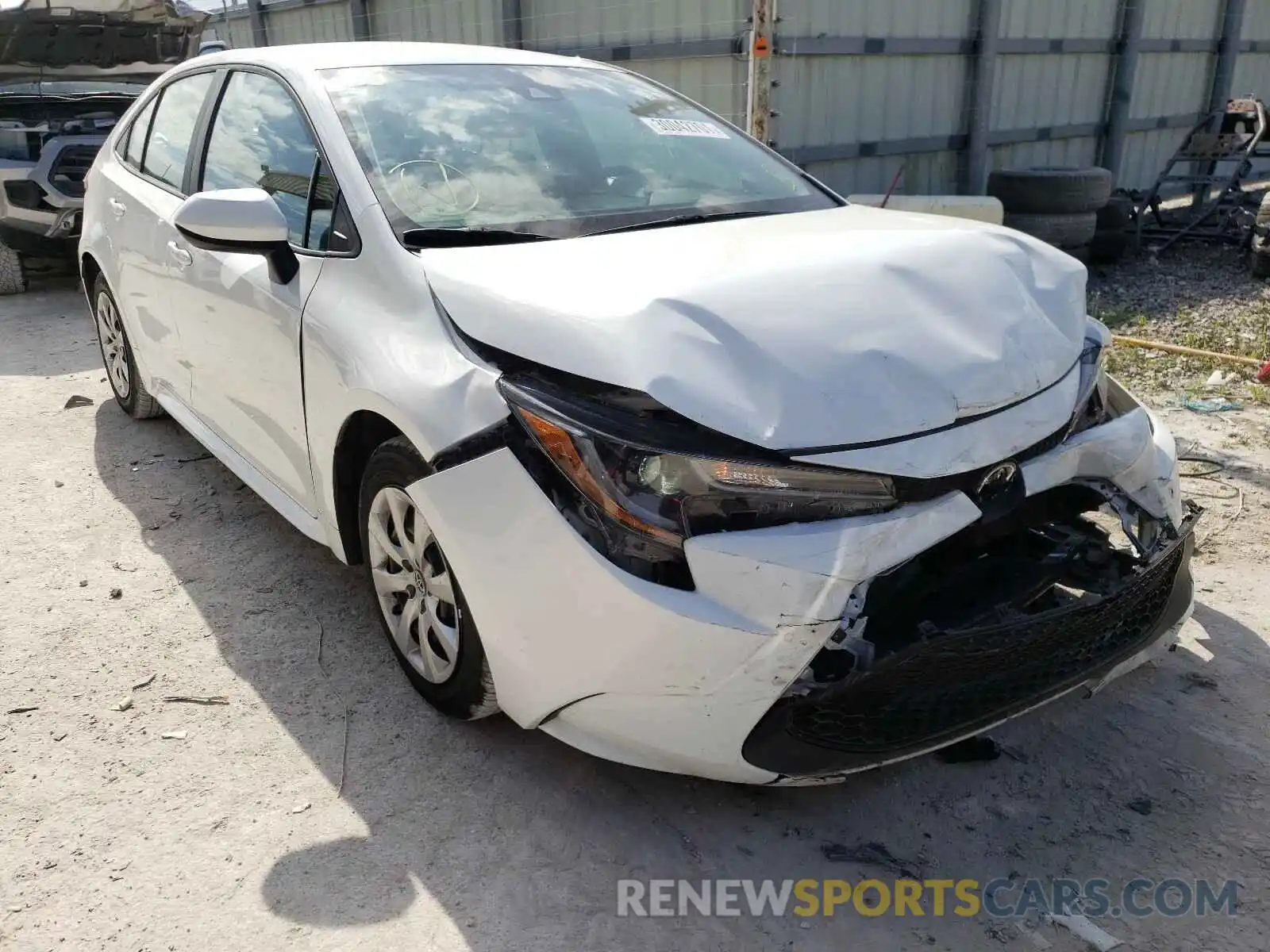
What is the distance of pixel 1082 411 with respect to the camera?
2408 mm

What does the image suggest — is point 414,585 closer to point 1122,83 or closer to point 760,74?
point 760,74

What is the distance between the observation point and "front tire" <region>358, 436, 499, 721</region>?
2393mm

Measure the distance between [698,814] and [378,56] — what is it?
95.0 inches

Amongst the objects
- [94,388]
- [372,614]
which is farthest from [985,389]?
[94,388]

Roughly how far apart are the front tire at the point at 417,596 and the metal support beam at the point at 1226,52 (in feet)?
43.4

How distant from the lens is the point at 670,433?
2002 mm

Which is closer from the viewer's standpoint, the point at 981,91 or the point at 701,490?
the point at 701,490

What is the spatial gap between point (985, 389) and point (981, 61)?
26.7 ft

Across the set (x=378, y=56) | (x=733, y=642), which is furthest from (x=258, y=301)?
(x=733, y=642)

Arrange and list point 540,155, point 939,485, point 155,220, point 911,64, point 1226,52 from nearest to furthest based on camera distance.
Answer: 1. point 939,485
2. point 540,155
3. point 155,220
4. point 911,64
5. point 1226,52

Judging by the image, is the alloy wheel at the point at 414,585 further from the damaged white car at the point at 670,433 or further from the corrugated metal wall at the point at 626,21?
the corrugated metal wall at the point at 626,21

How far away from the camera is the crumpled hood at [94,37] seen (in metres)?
7.41

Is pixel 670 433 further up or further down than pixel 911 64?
further down

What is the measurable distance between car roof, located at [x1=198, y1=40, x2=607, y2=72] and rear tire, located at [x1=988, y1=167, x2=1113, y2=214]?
5993mm
